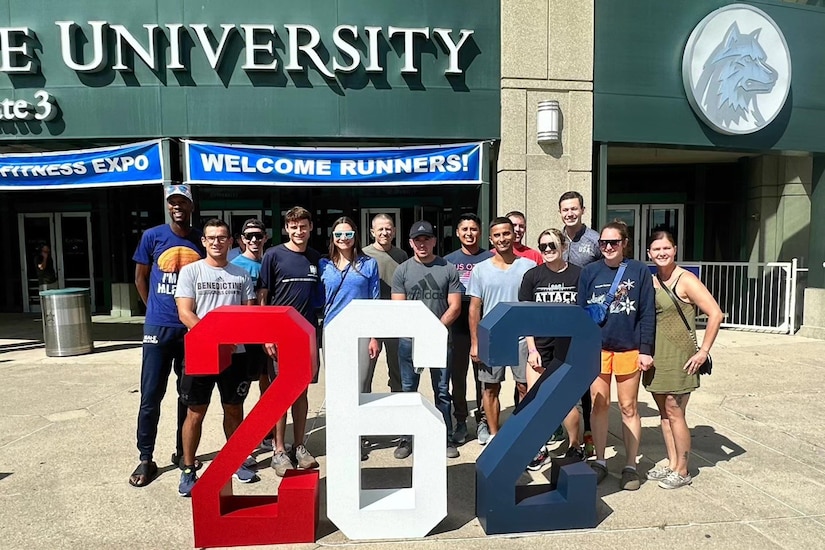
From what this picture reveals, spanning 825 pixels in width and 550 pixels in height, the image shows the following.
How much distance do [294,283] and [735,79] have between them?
7.89 meters

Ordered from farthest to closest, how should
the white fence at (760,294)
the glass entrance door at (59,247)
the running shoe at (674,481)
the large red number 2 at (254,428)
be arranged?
1. the glass entrance door at (59,247)
2. the white fence at (760,294)
3. the running shoe at (674,481)
4. the large red number 2 at (254,428)

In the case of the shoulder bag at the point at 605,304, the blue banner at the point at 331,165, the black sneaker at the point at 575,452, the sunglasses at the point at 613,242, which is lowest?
the black sneaker at the point at 575,452

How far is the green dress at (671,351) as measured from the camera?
3.37 metres

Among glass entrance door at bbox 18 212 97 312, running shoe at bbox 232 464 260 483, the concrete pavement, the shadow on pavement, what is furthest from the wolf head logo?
glass entrance door at bbox 18 212 97 312

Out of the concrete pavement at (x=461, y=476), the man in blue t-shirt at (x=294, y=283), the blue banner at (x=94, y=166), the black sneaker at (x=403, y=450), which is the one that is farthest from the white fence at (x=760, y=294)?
the blue banner at (x=94, y=166)

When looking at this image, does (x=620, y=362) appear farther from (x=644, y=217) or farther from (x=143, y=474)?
(x=644, y=217)

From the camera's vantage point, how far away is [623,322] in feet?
11.0

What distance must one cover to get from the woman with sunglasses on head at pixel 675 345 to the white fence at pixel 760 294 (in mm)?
6453

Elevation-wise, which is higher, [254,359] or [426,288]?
[426,288]

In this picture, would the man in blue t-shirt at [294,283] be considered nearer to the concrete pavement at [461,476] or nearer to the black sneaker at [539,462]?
the concrete pavement at [461,476]

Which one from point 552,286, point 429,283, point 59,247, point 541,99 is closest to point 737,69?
point 541,99

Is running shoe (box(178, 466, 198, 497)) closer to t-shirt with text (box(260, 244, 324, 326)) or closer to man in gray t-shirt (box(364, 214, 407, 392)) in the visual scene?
t-shirt with text (box(260, 244, 324, 326))

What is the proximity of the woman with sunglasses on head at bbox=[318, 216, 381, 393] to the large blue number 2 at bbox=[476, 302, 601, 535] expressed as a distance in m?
1.21

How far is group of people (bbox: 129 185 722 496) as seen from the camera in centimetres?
337
